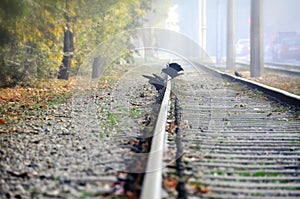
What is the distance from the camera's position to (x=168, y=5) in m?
49.4

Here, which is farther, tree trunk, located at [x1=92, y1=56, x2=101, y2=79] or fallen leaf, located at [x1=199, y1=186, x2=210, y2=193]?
tree trunk, located at [x1=92, y1=56, x2=101, y2=79]

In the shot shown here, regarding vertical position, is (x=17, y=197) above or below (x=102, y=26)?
below

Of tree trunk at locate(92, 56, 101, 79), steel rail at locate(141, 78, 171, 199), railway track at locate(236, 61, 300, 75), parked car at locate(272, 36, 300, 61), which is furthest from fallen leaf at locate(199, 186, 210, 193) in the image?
parked car at locate(272, 36, 300, 61)

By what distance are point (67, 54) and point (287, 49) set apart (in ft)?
100

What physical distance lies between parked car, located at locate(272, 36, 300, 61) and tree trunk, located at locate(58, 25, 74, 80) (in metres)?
28.6

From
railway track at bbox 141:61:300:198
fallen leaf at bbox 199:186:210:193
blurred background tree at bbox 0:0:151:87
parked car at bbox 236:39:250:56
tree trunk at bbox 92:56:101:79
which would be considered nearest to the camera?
fallen leaf at bbox 199:186:210:193

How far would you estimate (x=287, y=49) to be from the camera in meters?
44.2

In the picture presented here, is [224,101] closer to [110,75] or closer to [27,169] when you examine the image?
[27,169]

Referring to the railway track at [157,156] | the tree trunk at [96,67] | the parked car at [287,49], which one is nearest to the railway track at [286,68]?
the tree trunk at [96,67]

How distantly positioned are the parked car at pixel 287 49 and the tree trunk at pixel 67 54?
28.6 metres

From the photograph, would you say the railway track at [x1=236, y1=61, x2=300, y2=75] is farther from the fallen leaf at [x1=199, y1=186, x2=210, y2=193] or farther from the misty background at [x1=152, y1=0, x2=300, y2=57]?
the misty background at [x1=152, y1=0, x2=300, y2=57]

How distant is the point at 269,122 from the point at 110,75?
11.2m

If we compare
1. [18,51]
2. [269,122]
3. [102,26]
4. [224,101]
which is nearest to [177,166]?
[269,122]

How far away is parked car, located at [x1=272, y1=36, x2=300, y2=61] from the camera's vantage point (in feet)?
141
